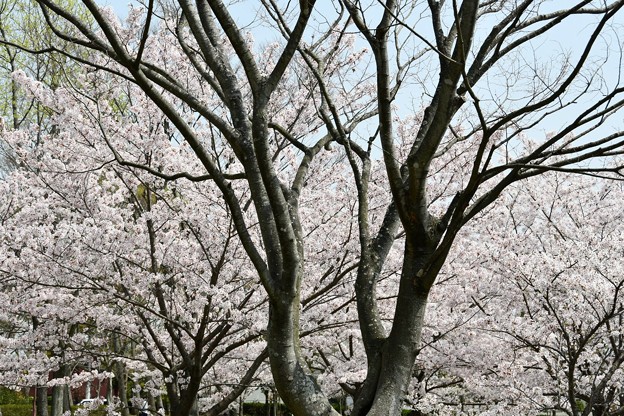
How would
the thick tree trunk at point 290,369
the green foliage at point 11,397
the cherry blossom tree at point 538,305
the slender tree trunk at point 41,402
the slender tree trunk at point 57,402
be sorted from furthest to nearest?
the green foliage at point 11,397 < the slender tree trunk at point 57,402 < the slender tree trunk at point 41,402 < the cherry blossom tree at point 538,305 < the thick tree trunk at point 290,369

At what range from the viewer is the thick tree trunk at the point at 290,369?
3213 mm

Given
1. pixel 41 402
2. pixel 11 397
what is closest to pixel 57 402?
pixel 41 402

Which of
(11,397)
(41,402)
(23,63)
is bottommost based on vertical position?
(41,402)

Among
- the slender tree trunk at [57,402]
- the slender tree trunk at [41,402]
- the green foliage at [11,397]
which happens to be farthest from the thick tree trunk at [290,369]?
the green foliage at [11,397]

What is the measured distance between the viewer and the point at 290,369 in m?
3.23

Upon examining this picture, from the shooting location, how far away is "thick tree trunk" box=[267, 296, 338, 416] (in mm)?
3213

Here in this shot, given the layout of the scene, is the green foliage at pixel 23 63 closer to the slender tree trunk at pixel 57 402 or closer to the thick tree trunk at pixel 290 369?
the slender tree trunk at pixel 57 402

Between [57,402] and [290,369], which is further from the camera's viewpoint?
[57,402]

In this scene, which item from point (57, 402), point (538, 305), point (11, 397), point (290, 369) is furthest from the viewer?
point (11, 397)

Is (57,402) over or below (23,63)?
below

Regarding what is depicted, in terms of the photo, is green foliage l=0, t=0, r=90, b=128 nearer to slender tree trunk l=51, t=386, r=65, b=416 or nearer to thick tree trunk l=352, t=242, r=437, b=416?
slender tree trunk l=51, t=386, r=65, b=416

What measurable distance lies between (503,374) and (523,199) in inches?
161

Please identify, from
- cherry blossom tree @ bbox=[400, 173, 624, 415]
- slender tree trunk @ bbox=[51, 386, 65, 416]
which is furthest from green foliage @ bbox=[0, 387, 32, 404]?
cherry blossom tree @ bbox=[400, 173, 624, 415]

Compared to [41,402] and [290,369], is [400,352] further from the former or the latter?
[41,402]
